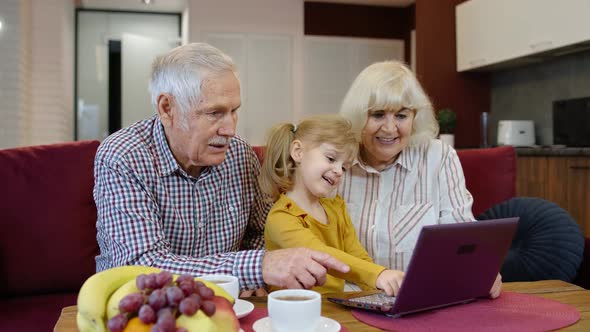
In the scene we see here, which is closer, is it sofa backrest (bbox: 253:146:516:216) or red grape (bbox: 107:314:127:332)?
red grape (bbox: 107:314:127:332)

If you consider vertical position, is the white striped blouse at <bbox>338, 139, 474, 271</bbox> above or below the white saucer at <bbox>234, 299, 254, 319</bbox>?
above

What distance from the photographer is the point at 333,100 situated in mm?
7141

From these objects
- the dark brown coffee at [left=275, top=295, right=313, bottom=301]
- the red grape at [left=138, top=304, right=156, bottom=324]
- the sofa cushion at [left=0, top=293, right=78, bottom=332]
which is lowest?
the sofa cushion at [left=0, top=293, right=78, bottom=332]

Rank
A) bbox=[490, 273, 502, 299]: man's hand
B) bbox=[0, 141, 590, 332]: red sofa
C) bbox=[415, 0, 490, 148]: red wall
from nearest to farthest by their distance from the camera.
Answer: bbox=[490, 273, 502, 299]: man's hand < bbox=[0, 141, 590, 332]: red sofa < bbox=[415, 0, 490, 148]: red wall

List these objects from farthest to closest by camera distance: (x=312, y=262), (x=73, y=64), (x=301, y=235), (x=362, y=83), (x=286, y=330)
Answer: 1. (x=73, y=64)
2. (x=362, y=83)
3. (x=301, y=235)
4. (x=312, y=262)
5. (x=286, y=330)

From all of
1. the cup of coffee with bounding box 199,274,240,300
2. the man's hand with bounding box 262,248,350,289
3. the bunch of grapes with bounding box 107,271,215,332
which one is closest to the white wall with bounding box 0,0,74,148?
the man's hand with bounding box 262,248,350,289

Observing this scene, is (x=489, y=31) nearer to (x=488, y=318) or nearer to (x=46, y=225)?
(x=46, y=225)

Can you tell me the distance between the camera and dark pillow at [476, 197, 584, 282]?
1858mm

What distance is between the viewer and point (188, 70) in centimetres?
151

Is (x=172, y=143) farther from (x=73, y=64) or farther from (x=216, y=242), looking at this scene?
(x=73, y=64)

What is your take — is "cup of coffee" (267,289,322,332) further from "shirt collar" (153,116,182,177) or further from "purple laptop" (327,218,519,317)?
"shirt collar" (153,116,182,177)

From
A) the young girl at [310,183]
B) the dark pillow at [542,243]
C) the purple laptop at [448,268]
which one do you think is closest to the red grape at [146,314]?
the purple laptop at [448,268]

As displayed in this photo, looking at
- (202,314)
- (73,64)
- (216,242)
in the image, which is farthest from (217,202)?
(73,64)

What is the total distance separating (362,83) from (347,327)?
3.20 ft
